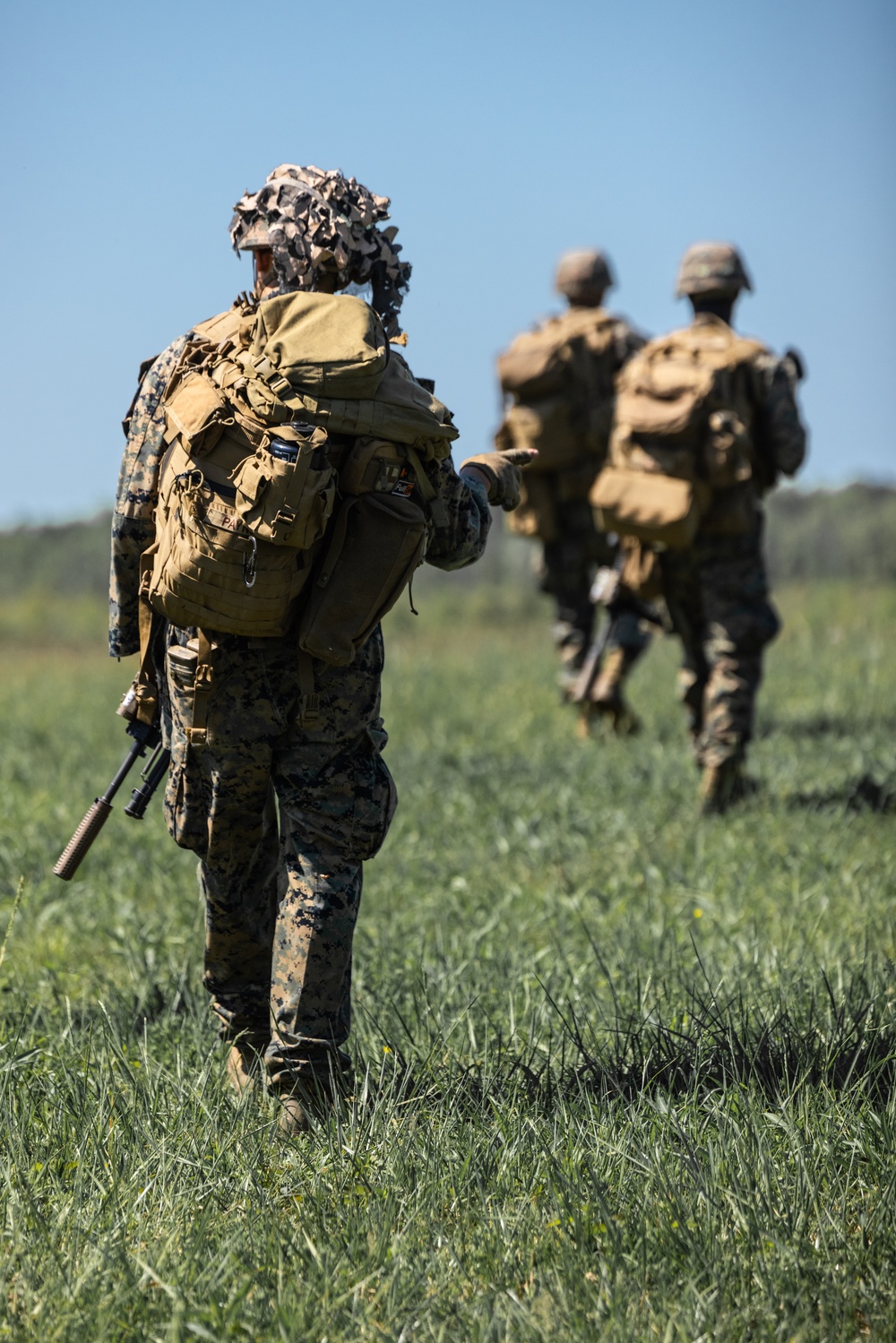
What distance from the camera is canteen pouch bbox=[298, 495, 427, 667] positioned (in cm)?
285

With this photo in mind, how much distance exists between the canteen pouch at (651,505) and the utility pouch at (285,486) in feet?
12.0

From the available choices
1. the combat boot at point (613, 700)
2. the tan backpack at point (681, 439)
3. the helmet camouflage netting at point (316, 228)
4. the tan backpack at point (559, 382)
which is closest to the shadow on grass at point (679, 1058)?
the helmet camouflage netting at point (316, 228)

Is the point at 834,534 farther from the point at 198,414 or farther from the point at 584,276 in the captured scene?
the point at 198,414

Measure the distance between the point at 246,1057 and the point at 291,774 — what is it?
767 millimetres

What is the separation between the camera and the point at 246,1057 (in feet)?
11.1

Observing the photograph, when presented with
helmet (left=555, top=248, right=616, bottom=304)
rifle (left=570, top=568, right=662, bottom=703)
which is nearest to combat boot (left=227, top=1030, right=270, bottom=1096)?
rifle (left=570, top=568, right=662, bottom=703)

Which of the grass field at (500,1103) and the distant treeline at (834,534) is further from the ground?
the distant treeline at (834,534)

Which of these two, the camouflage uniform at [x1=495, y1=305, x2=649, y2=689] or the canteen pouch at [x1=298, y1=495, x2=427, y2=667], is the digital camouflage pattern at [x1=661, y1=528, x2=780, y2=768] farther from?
the canteen pouch at [x1=298, y1=495, x2=427, y2=667]

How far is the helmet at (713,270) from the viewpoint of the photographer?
21.3ft

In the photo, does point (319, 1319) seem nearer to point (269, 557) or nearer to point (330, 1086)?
point (330, 1086)

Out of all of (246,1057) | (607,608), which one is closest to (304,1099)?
(246,1057)

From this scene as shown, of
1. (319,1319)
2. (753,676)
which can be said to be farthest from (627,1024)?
(753,676)

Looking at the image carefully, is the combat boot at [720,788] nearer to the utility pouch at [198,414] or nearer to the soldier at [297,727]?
the soldier at [297,727]

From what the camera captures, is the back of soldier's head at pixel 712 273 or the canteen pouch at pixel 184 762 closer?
the canteen pouch at pixel 184 762
